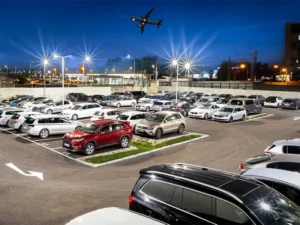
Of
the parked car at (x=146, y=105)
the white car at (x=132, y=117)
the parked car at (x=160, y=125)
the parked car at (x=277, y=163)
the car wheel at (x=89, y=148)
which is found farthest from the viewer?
the parked car at (x=146, y=105)

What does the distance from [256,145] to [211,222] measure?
45.1 feet

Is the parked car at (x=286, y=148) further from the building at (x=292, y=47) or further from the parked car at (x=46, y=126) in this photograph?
the building at (x=292, y=47)

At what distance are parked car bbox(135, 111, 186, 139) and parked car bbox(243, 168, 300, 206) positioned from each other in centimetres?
1173

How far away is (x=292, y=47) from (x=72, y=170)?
79.0m

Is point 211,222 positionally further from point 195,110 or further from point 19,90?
point 19,90

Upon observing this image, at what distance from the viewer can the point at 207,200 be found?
549 centimetres

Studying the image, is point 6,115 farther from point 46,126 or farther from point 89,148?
point 89,148

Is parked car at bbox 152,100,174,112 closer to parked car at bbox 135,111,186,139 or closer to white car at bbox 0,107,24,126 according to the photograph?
parked car at bbox 135,111,186,139

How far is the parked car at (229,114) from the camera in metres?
26.7

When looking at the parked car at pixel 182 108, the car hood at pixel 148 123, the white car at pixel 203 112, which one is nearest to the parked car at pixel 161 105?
the parked car at pixel 182 108

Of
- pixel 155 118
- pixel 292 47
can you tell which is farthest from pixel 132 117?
pixel 292 47

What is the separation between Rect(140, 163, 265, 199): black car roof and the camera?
5613mm

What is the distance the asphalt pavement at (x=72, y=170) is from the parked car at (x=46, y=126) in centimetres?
51

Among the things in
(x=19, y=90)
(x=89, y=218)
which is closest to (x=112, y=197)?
(x=89, y=218)
